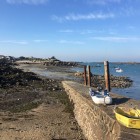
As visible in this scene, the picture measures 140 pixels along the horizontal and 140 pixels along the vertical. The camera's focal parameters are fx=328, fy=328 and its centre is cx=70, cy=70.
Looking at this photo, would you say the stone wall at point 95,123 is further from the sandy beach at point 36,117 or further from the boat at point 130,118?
the sandy beach at point 36,117

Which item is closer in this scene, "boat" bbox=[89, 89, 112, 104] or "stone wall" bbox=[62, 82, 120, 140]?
"stone wall" bbox=[62, 82, 120, 140]

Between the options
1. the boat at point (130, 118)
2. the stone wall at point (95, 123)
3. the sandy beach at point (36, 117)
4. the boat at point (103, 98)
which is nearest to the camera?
the boat at point (130, 118)

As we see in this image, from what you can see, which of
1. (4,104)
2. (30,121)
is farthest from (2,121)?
(4,104)

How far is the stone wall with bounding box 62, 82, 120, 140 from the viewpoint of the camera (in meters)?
12.3

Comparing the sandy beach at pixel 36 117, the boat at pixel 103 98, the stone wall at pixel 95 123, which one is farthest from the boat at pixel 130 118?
the sandy beach at pixel 36 117

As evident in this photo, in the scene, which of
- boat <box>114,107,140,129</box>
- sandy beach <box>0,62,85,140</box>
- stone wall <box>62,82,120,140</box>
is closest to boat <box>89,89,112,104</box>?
stone wall <box>62,82,120,140</box>

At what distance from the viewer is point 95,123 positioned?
15.2 m

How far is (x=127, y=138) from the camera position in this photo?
10516 millimetres

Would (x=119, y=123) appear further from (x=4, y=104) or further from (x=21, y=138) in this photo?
(x=4, y=104)

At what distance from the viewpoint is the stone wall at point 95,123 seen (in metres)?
12.3

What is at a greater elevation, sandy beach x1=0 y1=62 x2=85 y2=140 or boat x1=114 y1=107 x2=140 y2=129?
boat x1=114 y1=107 x2=140 y2=129

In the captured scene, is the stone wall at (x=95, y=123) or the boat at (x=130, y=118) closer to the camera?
the boat at (x=130, y=118)

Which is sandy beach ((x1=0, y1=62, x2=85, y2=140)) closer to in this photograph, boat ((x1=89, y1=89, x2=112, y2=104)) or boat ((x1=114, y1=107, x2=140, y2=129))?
boat ((x1=89, y1=89, x2=112, y2=104))

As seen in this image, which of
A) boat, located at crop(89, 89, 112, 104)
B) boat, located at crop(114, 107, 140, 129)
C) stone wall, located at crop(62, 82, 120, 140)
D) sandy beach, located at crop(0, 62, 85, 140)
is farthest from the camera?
sandy beach, located at crop(0, 62, 85, 140)
